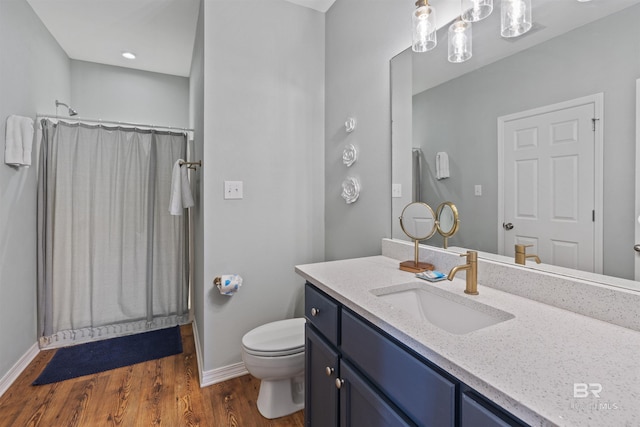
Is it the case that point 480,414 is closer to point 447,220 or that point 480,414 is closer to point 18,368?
point 447,220

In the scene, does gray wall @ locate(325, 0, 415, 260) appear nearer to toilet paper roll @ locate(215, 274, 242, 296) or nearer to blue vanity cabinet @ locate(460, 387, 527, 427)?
toilet paper roll @ locate(215, 274, 242, 296)

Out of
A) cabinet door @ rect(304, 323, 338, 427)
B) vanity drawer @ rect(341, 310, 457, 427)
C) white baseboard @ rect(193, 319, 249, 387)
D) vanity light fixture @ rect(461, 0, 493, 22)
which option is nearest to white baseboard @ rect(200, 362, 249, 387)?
white baseboard @ rect(193, 319, 249, 387)

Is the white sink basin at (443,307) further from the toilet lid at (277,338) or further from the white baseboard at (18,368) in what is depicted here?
the white baseboard at (18,368)

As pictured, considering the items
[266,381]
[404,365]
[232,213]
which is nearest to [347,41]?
[232,213]

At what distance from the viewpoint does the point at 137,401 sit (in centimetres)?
175

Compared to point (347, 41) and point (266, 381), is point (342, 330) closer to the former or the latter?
point (266, 381)

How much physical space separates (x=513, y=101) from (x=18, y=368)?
3.20m

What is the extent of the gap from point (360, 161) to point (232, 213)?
0.88 meters

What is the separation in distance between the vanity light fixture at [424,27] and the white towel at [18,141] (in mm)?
2403

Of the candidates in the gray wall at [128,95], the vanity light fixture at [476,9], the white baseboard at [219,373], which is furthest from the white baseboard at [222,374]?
the gray wall at [128,95]

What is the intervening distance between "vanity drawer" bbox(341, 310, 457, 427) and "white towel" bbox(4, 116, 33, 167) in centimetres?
229

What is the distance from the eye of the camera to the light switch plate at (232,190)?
6.30 ft

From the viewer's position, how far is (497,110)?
3.76 feet

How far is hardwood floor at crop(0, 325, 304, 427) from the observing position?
1.59 metres
